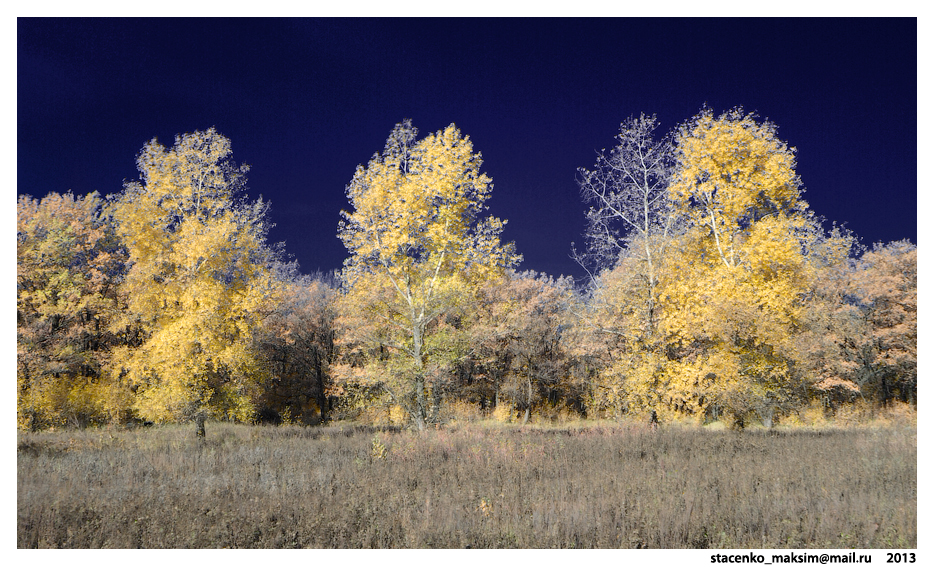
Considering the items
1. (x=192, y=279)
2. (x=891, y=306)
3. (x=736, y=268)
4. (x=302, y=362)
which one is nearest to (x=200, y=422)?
(x=192, y=279)

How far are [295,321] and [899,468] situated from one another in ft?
120

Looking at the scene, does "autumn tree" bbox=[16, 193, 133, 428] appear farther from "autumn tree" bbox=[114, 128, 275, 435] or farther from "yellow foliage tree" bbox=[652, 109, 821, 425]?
"yellow foliage tree" bbox=[652, 109, 821, 425]

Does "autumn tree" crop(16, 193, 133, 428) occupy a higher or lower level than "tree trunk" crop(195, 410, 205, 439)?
higher

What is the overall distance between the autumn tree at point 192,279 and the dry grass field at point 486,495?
2830mm

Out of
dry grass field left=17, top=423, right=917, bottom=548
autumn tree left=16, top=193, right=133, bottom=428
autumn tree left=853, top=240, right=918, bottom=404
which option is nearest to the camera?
dry grass field left=17, top=423, right=917, bottom=548

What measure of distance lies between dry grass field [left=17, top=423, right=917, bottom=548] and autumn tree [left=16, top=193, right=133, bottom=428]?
29.3ft

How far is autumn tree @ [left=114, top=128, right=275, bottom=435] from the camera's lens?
15.1 m

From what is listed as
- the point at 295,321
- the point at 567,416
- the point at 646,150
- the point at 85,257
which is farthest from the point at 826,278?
the point at 85,257

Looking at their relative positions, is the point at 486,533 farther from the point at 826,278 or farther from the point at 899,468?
the point at 826,278

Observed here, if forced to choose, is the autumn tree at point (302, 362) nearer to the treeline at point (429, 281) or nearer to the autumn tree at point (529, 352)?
the autumn tree at point (529, 352)

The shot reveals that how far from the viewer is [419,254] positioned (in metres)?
17.4

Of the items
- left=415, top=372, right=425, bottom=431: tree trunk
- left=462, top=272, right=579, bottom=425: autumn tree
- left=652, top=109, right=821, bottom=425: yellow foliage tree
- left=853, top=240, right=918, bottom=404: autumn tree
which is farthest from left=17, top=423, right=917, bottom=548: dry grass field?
left=853, top=240, right=918, bottom=404: autumn tree

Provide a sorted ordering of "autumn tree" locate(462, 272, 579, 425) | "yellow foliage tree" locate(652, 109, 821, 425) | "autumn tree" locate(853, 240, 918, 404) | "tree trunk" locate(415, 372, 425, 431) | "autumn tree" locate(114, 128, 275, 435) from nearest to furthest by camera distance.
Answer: "yellow foliage tree" locate(652, 109, 821, 425) < "autumn tree" locate(114, 128, 275, 435) < "tree trunk" locate(415, 372, 425, 431) < "autumn tree" locate(853, 240, 918, 404) < "autumn tree" locate(462, 272, 579, 425)

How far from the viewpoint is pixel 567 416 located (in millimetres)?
34594
